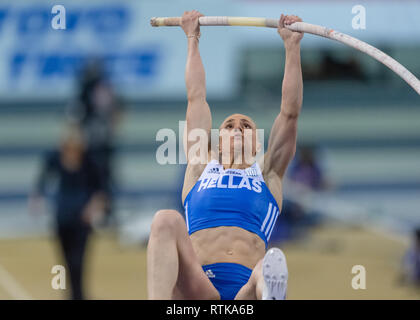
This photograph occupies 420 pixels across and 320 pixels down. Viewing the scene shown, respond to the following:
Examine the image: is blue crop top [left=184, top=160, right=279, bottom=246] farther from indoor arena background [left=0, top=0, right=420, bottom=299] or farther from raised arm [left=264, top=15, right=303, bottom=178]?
indoor arena background [left=0, top=0, right=420, bottom=299]

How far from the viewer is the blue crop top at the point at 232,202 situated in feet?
17.1

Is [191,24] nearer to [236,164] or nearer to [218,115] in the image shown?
[236,164]

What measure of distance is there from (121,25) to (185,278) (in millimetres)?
8676

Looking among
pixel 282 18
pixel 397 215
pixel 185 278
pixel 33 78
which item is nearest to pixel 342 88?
pixel 397 215

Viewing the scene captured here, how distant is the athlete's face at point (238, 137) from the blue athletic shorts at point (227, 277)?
2.74ft

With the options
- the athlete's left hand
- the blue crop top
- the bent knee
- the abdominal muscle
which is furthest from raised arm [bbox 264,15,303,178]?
the bent knee

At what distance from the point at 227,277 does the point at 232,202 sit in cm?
53

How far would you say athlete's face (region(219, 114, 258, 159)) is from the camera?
533cm

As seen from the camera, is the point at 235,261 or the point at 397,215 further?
the point at 397,215

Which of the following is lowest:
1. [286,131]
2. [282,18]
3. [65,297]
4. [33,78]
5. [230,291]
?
[230,291]

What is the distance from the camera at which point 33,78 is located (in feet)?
42.0

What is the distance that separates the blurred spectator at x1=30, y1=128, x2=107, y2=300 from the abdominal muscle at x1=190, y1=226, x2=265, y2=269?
2870 mm

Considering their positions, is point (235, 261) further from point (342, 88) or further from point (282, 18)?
point (342, 88)

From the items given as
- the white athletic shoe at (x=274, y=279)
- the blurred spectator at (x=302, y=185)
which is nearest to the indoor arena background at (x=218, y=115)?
the blurred spectator at (x=302, y=185)
